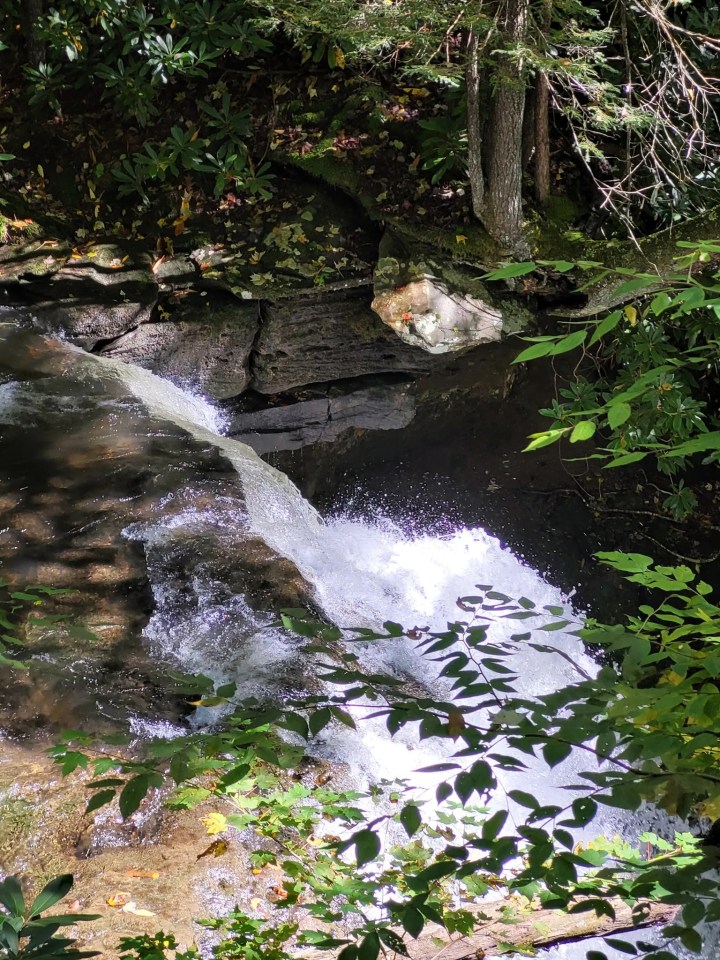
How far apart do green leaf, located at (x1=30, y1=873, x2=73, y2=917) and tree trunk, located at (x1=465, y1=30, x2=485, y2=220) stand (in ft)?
18.0

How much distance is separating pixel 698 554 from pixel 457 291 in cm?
290

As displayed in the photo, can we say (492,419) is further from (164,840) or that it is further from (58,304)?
(164,840)

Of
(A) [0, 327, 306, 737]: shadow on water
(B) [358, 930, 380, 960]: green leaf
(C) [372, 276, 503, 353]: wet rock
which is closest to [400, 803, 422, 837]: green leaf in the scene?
(B) [358, 930, 380, 960]: green leaf

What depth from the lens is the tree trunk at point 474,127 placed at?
5473mm

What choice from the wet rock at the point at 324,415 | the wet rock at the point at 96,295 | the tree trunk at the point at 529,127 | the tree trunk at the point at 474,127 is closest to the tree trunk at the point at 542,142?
the tree trunk at the point at 529,127

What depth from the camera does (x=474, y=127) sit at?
19.8 feet

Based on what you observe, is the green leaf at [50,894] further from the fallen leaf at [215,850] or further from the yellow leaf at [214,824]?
the fallen leaf at [215,850]

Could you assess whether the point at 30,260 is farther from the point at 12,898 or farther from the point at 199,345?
the point at 12,898

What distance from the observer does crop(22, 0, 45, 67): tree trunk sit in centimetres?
736

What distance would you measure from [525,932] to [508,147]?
551 centimetres

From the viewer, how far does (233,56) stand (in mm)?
7750

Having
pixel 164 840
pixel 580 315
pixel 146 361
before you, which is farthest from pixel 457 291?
pixel 164 840

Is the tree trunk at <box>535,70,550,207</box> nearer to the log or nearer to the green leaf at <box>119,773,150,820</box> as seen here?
the log

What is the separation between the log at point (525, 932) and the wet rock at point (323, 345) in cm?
487
